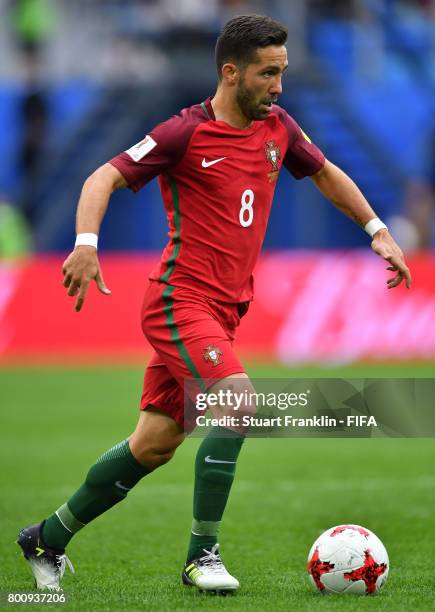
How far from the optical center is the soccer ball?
536 centimetres

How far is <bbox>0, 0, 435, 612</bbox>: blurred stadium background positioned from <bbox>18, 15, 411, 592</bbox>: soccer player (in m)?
0.33

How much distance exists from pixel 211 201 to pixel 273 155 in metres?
0.39

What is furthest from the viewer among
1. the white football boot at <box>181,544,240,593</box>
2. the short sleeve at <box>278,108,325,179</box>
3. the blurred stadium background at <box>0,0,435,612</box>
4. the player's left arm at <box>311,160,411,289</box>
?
the blurred stadium background at <box>0,0,435,612</box>

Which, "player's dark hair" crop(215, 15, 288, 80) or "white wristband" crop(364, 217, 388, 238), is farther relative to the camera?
"white wristband" crop(364, 217, 388, 238)

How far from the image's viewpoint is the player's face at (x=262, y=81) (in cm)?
542

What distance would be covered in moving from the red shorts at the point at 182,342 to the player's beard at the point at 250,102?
82 cm

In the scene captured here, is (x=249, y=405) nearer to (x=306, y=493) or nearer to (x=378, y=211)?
(x=306, y=493)

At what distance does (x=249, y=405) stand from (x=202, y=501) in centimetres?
56

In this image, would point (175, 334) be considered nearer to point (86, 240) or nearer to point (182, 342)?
point (182, 342)

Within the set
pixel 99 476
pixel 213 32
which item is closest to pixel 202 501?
pixel 99 476

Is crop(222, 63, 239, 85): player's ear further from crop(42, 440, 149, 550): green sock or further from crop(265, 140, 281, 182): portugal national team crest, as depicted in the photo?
crop(42, 440, 149, 550): green sock

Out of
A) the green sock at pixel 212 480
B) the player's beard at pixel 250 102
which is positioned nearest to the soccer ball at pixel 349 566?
the green sock at pixel 212 480

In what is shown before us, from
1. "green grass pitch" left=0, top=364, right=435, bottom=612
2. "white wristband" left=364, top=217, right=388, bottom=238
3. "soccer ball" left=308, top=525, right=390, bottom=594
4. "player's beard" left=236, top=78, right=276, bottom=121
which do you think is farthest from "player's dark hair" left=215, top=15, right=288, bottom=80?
"green grass pitch" left=0, top=364, right=435, bottom=612

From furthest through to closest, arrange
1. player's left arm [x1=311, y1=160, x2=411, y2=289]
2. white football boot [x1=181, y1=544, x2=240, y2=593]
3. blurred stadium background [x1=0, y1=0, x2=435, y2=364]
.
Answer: blurred stadium background [x1=0, y1=0, x2=435, y2=364]
player's left arm [x1=311, y1=160, x2=411, y2=289]
white football boot [x1=181, y1=544, x2=240, y2=593]
